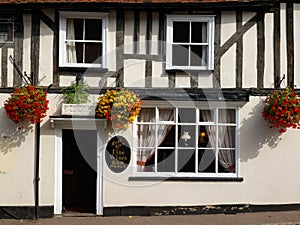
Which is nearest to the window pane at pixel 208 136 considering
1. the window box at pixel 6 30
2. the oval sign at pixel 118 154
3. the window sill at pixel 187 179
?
the window sill at pixel 187 179

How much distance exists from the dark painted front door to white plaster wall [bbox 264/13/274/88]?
4.42 metres

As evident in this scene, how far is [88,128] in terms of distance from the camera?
10.2 m

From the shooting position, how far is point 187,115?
1041cm

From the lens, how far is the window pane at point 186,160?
34.1ft

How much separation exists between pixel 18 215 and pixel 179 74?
496 centimetres

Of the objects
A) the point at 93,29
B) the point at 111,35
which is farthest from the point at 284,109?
the point at 93,29

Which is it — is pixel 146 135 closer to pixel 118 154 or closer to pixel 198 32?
pixel 118 154

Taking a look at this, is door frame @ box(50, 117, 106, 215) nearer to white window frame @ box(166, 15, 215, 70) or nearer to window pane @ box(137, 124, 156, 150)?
window pane @ box(137, 124, 156, 150)

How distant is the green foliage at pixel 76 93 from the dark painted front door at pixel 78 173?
916 millimetres

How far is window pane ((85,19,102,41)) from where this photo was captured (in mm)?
10391

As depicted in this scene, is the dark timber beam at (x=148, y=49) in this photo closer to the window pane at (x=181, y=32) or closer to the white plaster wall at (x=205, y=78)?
the window pane at (x=181, y=32)

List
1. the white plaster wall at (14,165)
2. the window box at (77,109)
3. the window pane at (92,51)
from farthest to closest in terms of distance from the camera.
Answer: the window pane at (92,51) < the white plaster wall at (14,165) < the window box at (77,109)

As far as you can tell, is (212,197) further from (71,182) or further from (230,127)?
(71,182)

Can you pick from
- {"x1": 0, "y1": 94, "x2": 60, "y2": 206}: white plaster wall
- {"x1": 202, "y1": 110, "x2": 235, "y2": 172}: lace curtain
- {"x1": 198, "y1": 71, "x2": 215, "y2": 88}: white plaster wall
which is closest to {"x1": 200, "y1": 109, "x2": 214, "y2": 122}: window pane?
{"x1": 202, "y1": 110, "x2": 235, "y2": 172}: lace curtain
